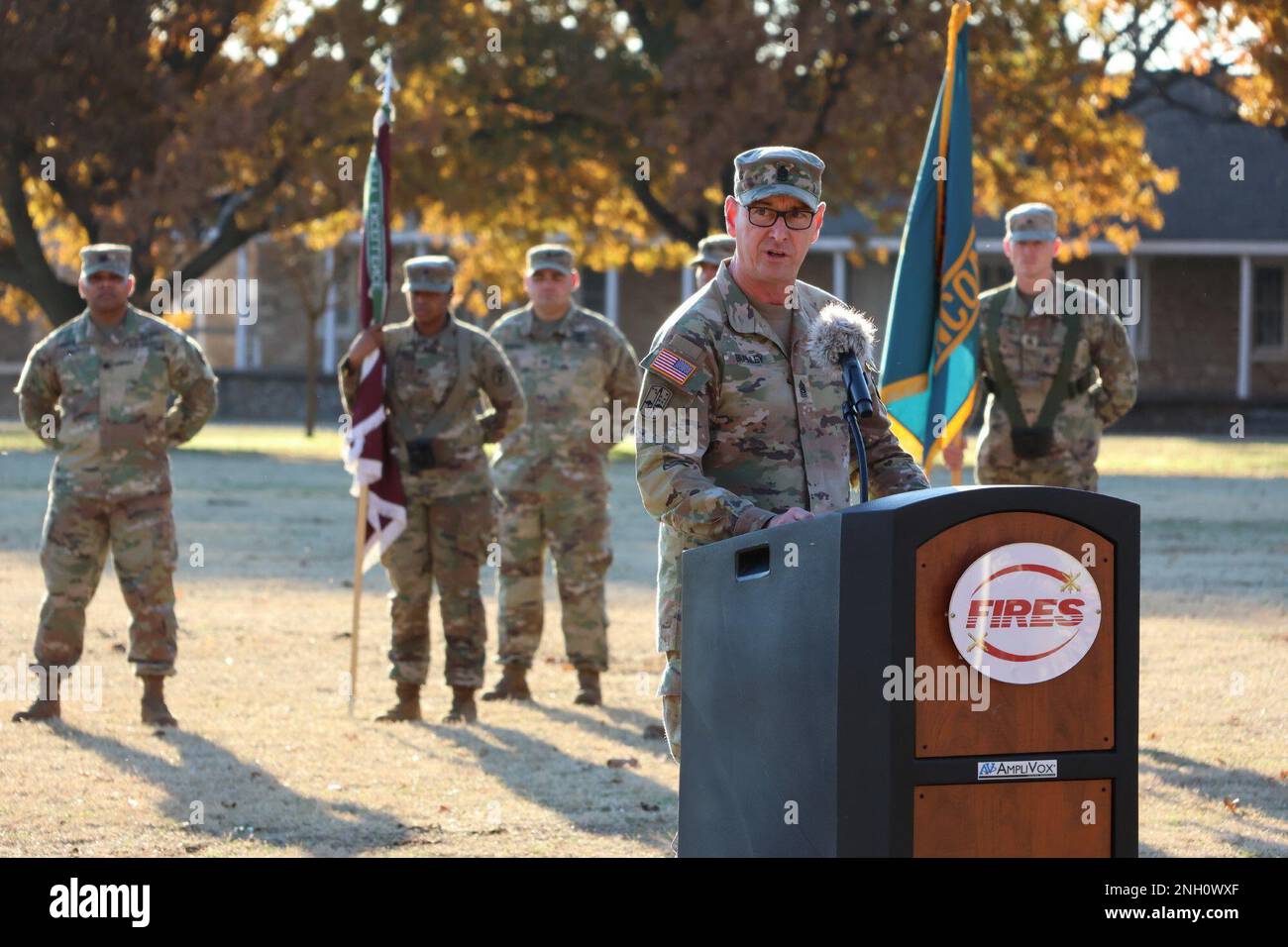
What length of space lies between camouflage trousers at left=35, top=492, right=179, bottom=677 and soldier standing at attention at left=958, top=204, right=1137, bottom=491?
12.7ft

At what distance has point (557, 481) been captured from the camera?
1023 centimetres

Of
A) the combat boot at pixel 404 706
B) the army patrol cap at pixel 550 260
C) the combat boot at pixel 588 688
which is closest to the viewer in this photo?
the combat boot at pixel 404 706

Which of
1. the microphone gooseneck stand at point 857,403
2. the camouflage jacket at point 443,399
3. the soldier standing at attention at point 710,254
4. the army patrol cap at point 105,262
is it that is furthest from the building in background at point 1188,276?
the microphone gooseneck stand at point 857,403

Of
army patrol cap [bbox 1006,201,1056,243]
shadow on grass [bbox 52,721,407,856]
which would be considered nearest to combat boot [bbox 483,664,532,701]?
shadow on grass [bbox 52,721,407,856]

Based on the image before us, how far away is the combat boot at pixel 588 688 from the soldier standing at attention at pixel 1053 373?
7.59ft

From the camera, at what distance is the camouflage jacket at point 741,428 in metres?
4.45

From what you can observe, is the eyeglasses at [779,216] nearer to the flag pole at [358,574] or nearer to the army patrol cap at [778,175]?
the army patrol cap at [778,175]

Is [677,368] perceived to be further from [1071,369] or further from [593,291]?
[593,291]

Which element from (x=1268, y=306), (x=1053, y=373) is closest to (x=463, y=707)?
(x=1053, y=373)

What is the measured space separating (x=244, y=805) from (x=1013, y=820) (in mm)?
4446

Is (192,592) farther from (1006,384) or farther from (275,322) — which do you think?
(275,322)

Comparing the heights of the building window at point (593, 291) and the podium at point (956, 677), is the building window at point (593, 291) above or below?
above
